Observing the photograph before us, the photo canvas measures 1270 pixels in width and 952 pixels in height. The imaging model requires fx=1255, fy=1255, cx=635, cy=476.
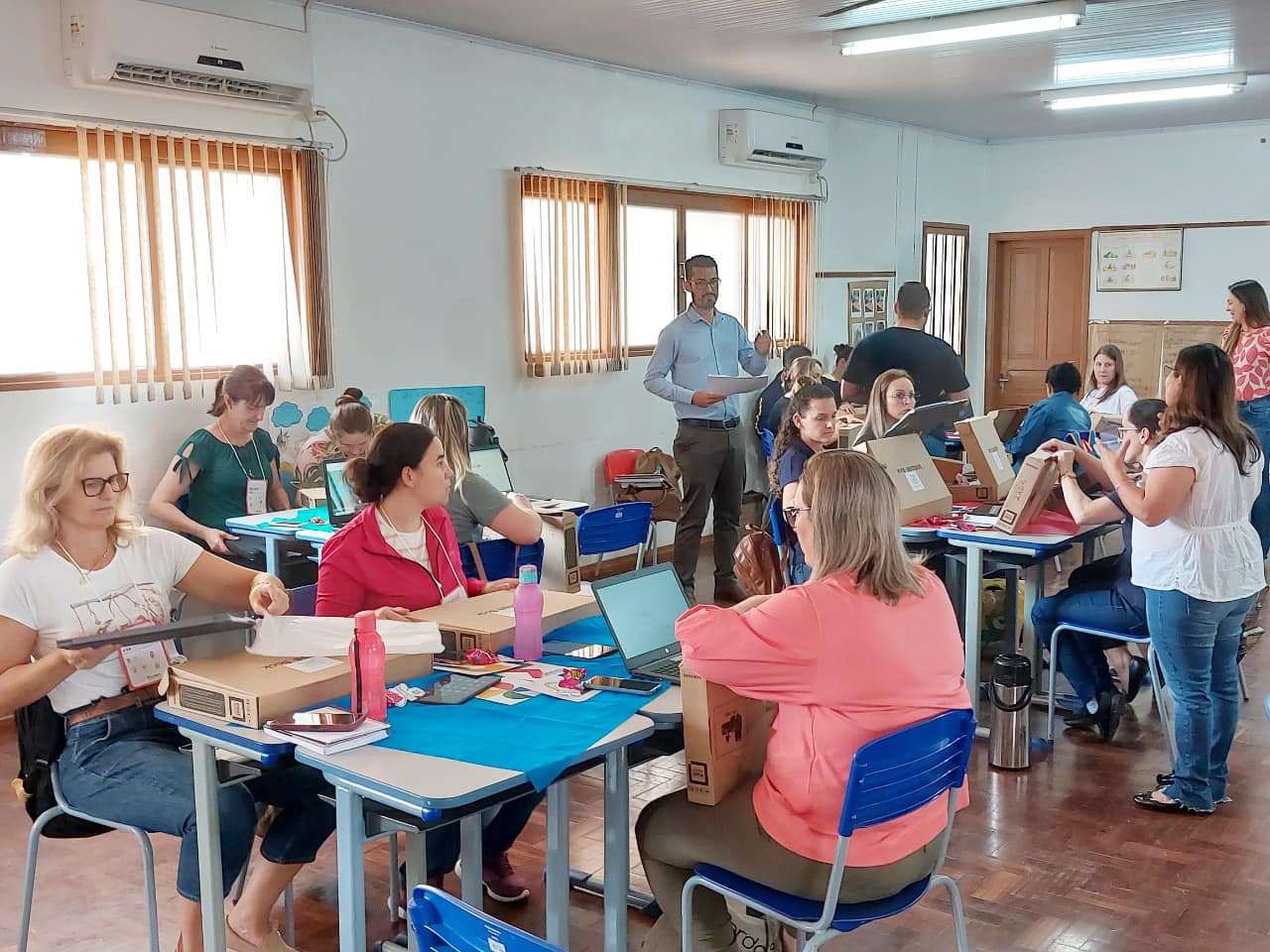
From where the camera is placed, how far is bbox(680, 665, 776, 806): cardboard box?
2.45 m

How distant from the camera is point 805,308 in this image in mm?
9312

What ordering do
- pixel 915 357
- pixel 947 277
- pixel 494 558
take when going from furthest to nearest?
pixel 947 277 → pixel 915 357 → pixel 494 558

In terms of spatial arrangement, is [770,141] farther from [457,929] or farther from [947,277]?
[457,929]

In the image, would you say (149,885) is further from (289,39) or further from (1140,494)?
(289,39)

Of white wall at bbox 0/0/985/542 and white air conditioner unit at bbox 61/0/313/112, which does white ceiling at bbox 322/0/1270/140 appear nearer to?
white wall at bbox 0/0/985/542

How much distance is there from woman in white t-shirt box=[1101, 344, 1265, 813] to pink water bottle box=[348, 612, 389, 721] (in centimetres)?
237

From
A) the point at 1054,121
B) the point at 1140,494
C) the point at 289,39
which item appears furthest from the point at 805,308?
the point at 1140,494

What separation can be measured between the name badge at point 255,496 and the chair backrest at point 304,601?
6.86 ft

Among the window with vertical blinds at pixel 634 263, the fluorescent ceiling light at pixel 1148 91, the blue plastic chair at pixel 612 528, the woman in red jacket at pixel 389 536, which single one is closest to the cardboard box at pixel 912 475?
the blue plastic chair at pixel 612 528

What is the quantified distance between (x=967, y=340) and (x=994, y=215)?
1181 millimetres

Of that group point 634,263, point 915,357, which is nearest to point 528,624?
point 915,357

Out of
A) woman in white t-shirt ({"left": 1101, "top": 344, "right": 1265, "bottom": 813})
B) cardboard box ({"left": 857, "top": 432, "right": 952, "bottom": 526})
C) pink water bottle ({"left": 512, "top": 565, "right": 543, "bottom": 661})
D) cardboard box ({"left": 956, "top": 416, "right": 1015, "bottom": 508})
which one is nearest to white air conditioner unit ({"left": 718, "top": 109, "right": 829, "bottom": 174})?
cardboard box ({"left": 956, "top": 416, "right": 1015, "bottom": 508})

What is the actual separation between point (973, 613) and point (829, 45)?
3.73m

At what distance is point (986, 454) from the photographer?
5.18 meters
